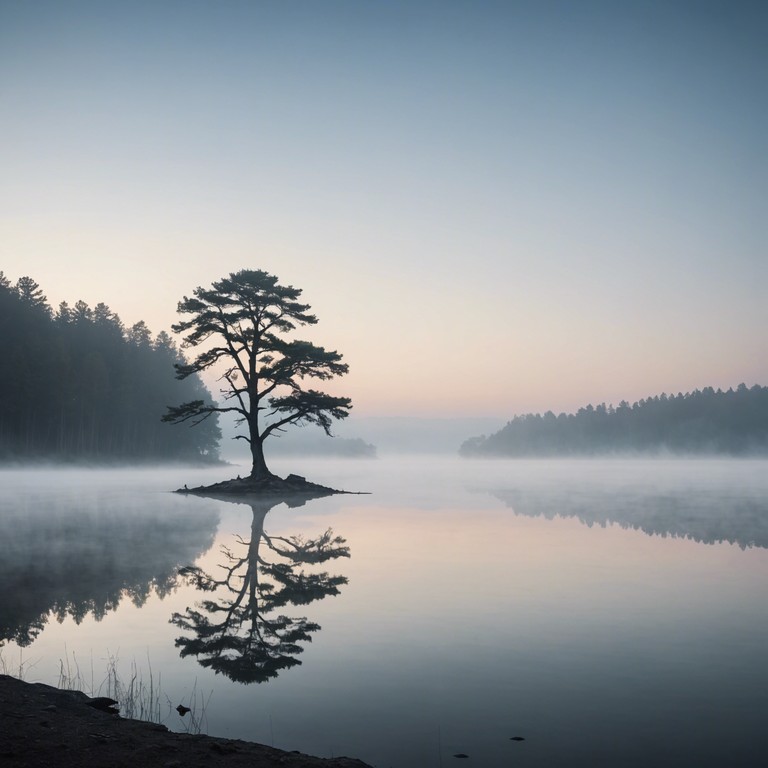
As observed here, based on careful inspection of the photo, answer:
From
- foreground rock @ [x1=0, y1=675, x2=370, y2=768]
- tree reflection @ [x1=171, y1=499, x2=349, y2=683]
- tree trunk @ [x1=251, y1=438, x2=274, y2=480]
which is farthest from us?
tree trunk @ [x1=251, y1=438, x2=274, y2=480]

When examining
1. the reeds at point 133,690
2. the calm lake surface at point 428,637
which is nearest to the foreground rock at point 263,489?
the calm lake surface at point 428,637

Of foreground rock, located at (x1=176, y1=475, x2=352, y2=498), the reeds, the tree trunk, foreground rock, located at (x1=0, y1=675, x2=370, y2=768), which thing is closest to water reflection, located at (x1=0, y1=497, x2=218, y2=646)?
the reeds

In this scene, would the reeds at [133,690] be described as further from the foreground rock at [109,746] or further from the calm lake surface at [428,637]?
the foreground rock at [109,746]

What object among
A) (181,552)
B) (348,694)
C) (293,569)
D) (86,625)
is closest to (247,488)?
(181,552)

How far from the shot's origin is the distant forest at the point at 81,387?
86.0 m

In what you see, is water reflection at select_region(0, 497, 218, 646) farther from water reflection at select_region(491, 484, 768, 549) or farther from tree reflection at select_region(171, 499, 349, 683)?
water reflection at select_region(491, 484, 768, 549)

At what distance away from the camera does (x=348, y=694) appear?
25.3ft

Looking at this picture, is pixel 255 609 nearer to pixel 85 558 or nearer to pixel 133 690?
pixel 133 690

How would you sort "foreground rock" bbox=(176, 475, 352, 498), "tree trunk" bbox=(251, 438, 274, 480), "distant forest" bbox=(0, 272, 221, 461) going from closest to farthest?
"foreground rock" bbox=(176, 475, 352, 498) → "tree trunk" bbox=(251, 438, 274, 480) → "distant forest" bbox=(0, 272, 221, 461)

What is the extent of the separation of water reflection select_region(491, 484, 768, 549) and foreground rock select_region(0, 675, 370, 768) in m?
18.8

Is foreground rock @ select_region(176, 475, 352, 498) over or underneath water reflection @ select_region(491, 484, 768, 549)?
over

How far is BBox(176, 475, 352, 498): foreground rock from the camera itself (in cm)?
4778

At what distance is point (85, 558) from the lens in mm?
18047

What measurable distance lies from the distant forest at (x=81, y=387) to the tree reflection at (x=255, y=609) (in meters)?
74.3
